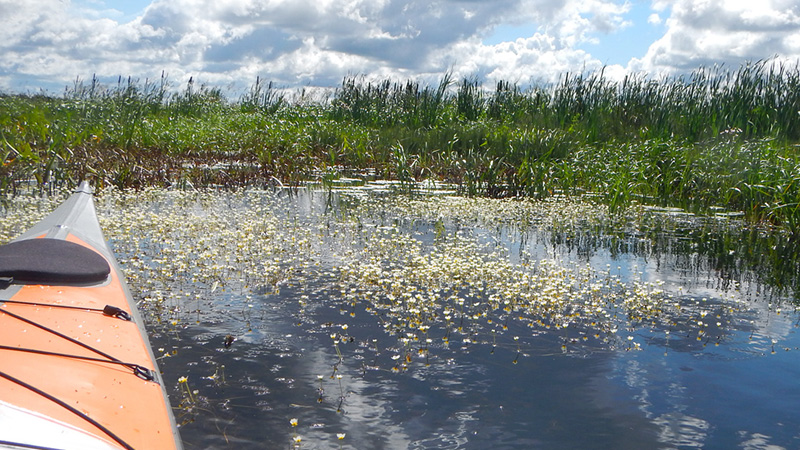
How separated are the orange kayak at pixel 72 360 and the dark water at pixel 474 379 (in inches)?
19.2

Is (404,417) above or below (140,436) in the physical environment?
below

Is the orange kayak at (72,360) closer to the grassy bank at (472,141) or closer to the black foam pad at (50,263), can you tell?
the black foam pad at (50,263)

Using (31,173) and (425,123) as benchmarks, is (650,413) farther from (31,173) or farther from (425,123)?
(425,123)

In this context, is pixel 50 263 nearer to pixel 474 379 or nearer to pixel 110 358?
pixel 110 358

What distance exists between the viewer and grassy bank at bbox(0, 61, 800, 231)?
9106 millimetres

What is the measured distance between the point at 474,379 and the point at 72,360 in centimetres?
196

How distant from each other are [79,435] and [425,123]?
12.3 metres

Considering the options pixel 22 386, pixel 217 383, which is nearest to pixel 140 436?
pixel 22 386

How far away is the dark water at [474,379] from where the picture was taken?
2.91 metres

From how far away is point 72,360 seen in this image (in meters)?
2.42

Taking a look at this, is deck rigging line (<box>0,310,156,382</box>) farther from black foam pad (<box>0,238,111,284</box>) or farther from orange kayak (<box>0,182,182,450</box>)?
black foam pad (<box>0,238,111,284</box>)

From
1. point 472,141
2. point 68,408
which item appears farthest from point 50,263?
point 472,141

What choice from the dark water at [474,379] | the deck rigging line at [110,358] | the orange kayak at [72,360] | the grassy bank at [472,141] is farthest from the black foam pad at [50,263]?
the grassy bank at [472,141]

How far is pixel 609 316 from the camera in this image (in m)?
4.48
